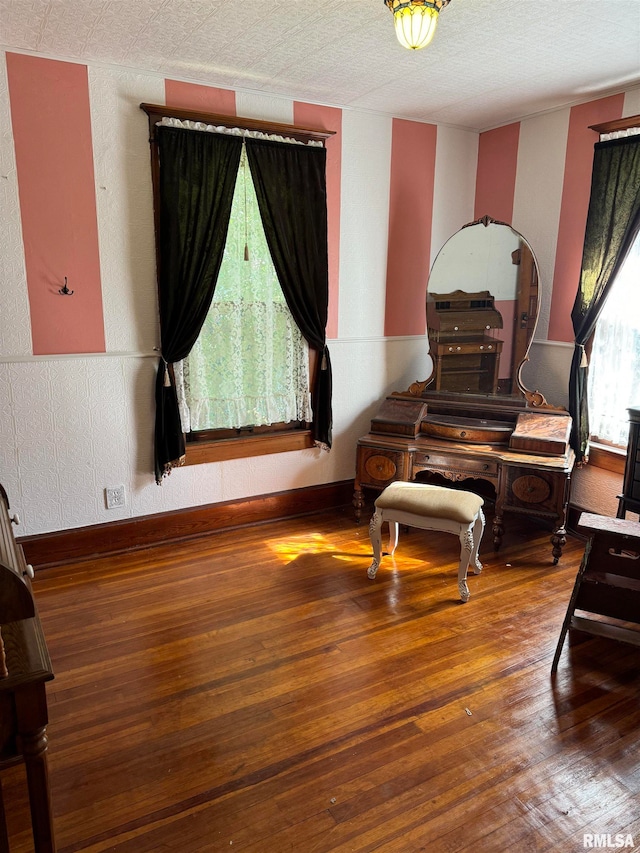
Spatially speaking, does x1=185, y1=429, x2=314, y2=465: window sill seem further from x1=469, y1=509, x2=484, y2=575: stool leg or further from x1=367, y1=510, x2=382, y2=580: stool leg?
x1=469, y1=509, x2=484, y2=575: stool leg

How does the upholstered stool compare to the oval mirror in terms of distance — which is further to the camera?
the oval mirror

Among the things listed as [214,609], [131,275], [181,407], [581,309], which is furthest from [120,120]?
[581,309]

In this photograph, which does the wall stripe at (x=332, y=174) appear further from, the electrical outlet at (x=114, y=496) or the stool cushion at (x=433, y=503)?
the electrical outlet at (x=114, y=496)

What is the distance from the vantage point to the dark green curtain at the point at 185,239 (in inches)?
131

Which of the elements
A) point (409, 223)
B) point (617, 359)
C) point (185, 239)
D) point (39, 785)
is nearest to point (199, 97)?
point (185, 239)

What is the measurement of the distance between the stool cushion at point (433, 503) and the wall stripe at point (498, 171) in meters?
2.17

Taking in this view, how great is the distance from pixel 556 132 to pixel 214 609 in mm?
3484

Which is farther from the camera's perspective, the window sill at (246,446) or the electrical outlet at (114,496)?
the window sill at (246,446)

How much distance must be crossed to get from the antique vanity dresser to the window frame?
0.49 m

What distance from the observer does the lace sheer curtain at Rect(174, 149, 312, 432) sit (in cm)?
359

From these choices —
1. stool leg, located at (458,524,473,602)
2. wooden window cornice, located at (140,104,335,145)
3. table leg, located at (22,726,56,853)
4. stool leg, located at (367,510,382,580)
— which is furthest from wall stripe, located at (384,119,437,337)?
table leg, located at (22,726,56,853)

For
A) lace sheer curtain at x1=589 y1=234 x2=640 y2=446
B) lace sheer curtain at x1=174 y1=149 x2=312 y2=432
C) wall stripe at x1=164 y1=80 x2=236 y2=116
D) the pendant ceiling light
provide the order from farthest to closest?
lace sheer curtain at x1=174 y1=149 x2=312 y2=432, lace sheer curtain at x1=589 y1=234 x2=640 y2=446, wall stripe at x1=164 y1=80 x2=236 y2=116, the pendant ceiling light

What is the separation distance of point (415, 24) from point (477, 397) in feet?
7.59

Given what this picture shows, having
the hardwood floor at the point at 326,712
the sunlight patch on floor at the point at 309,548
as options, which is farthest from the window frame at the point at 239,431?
the hardwood floor at the point at 326,712
